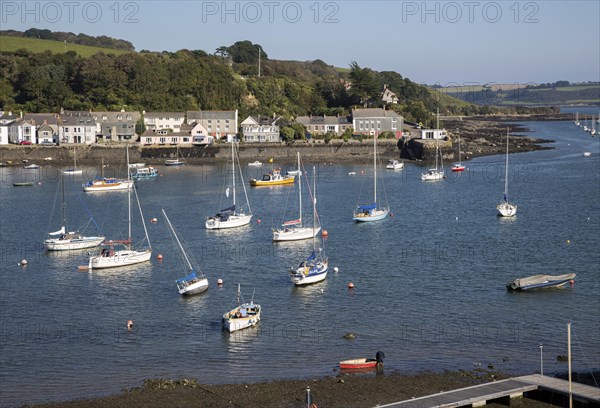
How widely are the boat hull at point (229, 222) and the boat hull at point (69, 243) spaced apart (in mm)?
5862

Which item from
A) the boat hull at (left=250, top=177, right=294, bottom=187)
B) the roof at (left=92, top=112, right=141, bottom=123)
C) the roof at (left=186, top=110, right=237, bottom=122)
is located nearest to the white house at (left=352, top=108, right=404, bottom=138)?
the roof at (left=186, top=110, right=237, bottom=122)

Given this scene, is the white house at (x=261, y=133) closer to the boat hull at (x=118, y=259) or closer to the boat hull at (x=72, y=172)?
the boat hull at (x=72, y=172)

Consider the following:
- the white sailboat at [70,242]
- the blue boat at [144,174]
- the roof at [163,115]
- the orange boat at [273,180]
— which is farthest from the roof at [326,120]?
the white sailboat at [70,242]

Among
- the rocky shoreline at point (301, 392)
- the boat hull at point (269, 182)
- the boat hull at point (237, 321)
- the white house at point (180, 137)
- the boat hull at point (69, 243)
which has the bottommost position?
the rocky shoreline at point (301, 392)

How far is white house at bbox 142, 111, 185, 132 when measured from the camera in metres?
80.6

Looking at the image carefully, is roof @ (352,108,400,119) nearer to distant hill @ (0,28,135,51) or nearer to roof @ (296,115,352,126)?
roof @ (296,115,352,126)

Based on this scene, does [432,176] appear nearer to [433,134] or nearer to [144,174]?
[144,174]

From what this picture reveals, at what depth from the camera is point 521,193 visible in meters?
50.7

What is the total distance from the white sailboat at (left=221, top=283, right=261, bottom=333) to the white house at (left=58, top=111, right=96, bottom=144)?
55.8m

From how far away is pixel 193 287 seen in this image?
2764cm

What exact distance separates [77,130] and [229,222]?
41.7 meters

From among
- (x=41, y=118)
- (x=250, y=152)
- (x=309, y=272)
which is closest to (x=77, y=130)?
(x=41, y=118)

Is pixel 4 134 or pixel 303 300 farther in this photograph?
pixel 4 134

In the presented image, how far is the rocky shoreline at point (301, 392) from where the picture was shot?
18.8m
